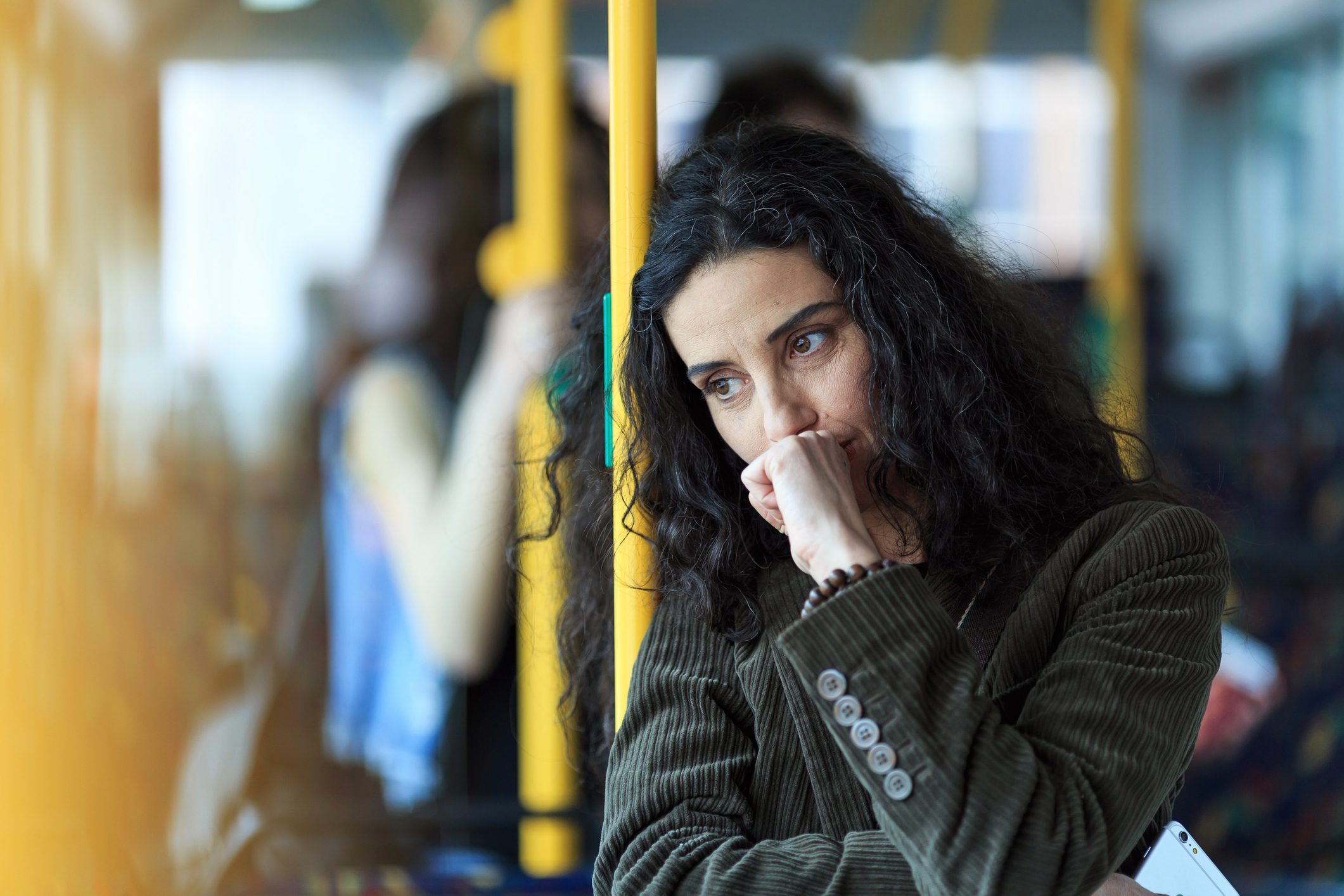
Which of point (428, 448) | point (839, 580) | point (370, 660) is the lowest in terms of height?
point (370, 660)

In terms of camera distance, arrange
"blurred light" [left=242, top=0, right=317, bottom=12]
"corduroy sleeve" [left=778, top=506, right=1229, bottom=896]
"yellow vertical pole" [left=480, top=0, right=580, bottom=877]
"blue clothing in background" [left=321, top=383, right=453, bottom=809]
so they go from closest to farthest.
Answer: "corduroy sleeve" [left=778, top=506, right=1229, bottom=896] → "yellow vertical pole" [left=480, top=0, right=580, bottom=877] → "blue clothing in background" [left=321, top=383, right=453, bottom=809] → "blurred light" [left=242, top=0, right=317, bottom=12]

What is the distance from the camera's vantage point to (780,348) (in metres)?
1.07

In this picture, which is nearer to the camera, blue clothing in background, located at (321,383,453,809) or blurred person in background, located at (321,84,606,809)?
blurred person in background, located at (321,84,606,809)

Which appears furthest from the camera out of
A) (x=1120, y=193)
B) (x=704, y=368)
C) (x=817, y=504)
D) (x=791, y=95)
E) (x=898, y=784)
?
(x=1120, y=193)

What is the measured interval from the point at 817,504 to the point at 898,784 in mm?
223

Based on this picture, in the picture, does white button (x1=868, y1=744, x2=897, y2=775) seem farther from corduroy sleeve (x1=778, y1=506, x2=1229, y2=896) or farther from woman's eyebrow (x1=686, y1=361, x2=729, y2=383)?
woman's eyebrow (x1=686, y1=361, x2=729, y2=383)

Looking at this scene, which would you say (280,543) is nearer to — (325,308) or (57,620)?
(325,308)

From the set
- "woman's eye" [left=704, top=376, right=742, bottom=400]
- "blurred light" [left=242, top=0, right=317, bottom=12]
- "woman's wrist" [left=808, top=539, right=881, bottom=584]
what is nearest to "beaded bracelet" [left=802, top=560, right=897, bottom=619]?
"woman's wrist" [left=808, top=539, right=881, bottom=584]

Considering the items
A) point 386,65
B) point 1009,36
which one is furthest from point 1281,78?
point 386,65

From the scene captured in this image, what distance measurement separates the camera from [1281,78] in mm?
4605

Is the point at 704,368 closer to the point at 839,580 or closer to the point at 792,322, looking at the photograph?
the point at 792,322

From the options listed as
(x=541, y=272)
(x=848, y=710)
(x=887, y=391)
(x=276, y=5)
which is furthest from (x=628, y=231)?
(x=276, y=5)

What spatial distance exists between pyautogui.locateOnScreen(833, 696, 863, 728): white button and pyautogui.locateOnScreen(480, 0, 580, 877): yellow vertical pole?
39.5 inches

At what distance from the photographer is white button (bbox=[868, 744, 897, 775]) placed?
885 mm
